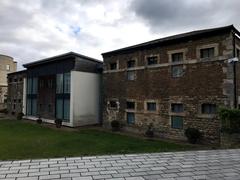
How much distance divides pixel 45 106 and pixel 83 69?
7.21 metres

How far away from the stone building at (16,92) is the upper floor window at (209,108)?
2446cm

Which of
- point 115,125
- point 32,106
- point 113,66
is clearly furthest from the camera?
point 32,106

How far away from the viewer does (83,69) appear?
23.2 meters

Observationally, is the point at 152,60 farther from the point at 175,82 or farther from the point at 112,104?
the point at 112,104

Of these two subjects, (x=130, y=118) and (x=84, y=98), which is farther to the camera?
(x=84, y=98)

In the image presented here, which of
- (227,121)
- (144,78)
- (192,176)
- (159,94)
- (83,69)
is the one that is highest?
(83,69)

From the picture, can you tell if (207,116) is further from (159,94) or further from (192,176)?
(192,176)

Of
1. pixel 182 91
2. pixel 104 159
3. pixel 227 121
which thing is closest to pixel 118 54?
pixel 182 91

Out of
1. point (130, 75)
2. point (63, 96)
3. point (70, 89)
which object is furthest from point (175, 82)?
point (63, 96)

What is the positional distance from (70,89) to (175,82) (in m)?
10.9

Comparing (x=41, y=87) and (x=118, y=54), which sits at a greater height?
(x=118, y=54)

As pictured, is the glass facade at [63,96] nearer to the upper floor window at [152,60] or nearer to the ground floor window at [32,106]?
the ground floor window at [32,106]

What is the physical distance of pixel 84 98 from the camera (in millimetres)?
23203

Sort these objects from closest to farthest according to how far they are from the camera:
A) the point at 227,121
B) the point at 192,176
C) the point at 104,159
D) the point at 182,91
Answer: the point at 192,176, the point at 104,159, the point at 227,121, the point at 182,91
